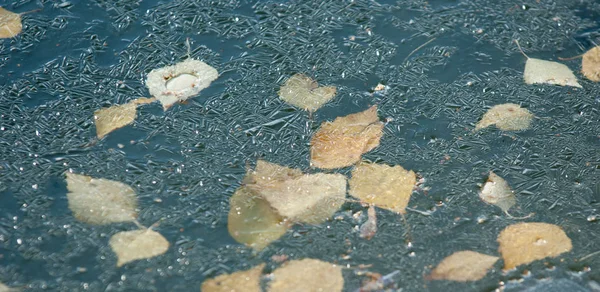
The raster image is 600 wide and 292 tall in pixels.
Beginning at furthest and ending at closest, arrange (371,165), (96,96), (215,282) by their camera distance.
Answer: (96,96)
(371,165)
(215,282)

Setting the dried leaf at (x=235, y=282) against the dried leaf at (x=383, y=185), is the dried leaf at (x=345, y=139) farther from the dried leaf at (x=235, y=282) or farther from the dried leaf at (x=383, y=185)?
the dried leaf at (x=235, y=282)

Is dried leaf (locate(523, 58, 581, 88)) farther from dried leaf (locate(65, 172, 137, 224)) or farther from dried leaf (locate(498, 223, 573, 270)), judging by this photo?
dried leaf (locate(65, 172, 137, 224))

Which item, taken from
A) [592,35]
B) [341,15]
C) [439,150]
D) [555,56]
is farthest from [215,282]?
[592,35]

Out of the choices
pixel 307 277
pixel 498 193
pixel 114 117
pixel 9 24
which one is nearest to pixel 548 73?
pixel 498 193

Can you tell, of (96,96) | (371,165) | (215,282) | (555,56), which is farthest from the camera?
(555,56)

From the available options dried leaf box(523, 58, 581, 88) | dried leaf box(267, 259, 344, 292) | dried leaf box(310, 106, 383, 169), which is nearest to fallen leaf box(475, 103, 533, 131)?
dried leaf box(523, 58, 581, 88)

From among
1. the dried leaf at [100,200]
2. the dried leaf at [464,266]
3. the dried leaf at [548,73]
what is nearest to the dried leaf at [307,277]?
the dried leaf at [464,266]

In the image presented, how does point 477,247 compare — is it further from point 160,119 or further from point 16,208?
point 16,208
